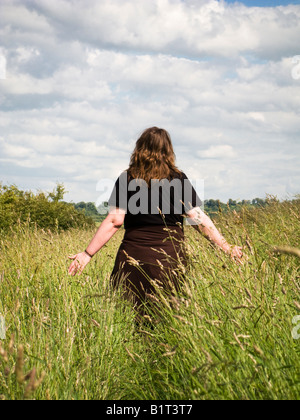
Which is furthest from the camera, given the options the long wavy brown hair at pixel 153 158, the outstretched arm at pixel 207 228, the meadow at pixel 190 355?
the long wavy brown hair at pixel 153 158

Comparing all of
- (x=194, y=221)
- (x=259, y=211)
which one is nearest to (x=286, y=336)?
(x=194, y=221)

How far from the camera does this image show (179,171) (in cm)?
390

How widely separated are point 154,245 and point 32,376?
8.44 ft

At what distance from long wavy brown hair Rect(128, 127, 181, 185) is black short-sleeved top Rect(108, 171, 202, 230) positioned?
6 cm

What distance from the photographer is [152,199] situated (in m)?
3.75

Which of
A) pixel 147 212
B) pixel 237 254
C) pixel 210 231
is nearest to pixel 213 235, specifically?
pixel 210 231

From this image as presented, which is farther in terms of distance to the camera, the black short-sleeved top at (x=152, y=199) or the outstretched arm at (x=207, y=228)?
the black short-sleeved top at (x=152, y=199)

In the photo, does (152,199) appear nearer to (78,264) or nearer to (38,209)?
(78,264)

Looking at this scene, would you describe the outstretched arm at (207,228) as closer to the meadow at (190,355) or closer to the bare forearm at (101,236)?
the meadow at (190,355)

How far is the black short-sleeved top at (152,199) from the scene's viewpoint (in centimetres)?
375

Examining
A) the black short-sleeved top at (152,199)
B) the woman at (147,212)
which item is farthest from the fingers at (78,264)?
the black short-sleeved top at (152,199)

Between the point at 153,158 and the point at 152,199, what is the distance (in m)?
0.39

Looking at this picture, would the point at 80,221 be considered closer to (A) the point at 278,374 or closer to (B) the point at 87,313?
(B) the point at 87,313

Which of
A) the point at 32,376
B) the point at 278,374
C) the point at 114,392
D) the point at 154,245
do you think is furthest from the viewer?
the point at 154,245
